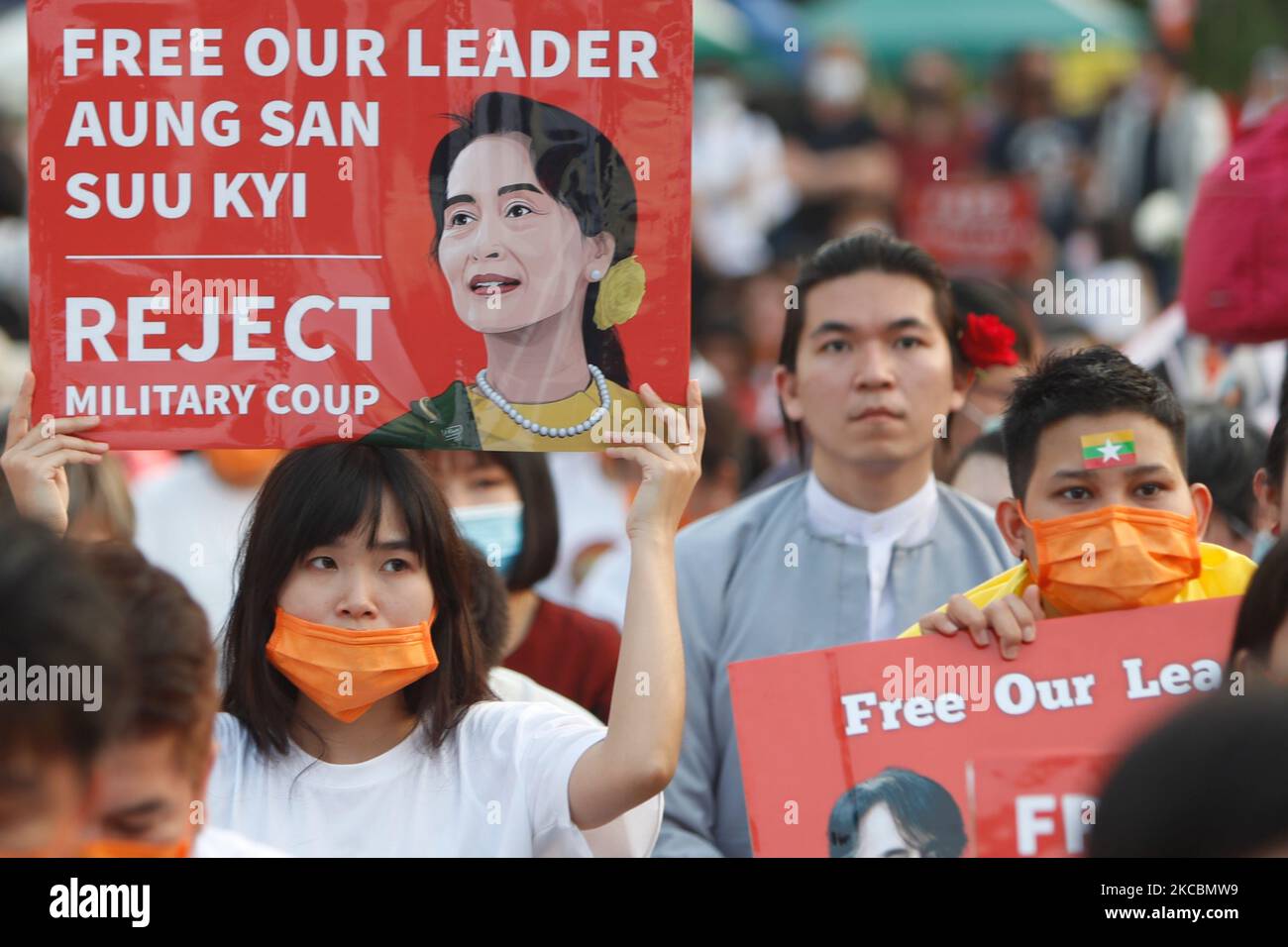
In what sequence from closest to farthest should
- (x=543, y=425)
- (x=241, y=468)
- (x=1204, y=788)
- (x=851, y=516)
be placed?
1. (x=1204, y=788)
2. (x=543, y=425)
3. (x=851, y=516)
4. (x=241, y=468)

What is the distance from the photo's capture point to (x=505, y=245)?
3.64 metres

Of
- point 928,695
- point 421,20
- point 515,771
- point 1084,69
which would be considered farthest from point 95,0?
point 1084,69

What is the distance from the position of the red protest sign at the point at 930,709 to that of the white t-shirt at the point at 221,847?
3.12 ft

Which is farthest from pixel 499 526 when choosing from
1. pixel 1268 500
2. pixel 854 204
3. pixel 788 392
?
pixel 854 204

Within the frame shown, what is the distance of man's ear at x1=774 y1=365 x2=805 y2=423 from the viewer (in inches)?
180

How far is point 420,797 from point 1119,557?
1.42 m

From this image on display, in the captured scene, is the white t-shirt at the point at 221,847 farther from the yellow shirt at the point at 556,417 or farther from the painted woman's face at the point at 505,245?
the painted woman's face at the point at 505,245

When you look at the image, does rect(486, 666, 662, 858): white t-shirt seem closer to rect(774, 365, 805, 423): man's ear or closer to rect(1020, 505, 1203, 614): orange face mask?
rect(1020, 505, 1203, 614): orange face mask

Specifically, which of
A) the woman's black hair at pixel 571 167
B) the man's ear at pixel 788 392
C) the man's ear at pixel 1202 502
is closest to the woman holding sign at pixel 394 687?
the woman's black hair at pixel 571 167

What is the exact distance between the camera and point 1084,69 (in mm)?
13828

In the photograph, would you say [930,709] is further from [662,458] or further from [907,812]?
[662,458]

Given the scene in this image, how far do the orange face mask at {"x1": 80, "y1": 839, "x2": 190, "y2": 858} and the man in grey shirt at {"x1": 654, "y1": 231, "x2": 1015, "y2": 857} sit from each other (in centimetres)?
170

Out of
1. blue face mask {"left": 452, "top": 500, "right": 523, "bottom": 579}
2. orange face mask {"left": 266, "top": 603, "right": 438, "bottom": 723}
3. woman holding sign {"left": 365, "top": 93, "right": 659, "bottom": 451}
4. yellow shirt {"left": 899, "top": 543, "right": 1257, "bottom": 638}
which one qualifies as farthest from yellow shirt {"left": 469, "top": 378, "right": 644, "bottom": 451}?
blue face mask {"left": 452, "top": 500, "right": 523, "bottom": 579}

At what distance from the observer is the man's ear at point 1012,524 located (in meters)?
3.81
